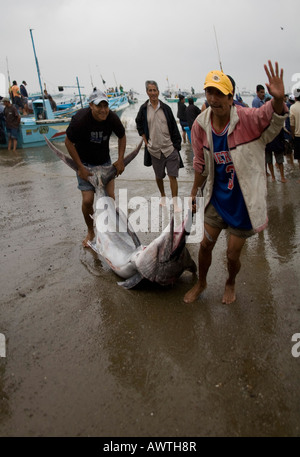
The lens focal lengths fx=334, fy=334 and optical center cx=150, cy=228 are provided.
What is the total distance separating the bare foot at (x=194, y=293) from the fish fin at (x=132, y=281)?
45cm

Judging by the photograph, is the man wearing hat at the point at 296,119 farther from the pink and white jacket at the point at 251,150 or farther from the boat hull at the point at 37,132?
the boat hull at the point at 37,132

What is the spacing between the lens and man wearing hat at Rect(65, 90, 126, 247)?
12.4 feet

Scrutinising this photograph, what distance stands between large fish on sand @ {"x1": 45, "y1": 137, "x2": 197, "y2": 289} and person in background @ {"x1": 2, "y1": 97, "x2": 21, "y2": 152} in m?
9.48

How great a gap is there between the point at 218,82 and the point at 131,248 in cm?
183

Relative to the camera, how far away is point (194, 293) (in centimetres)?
297

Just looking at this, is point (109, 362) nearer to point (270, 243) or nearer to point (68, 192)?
point (270, 243)

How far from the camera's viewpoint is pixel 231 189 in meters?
2.49

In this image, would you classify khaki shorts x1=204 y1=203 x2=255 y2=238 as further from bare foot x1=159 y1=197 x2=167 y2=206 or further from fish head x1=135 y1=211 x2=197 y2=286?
bare foot x1=159 y1=197 x2=167 y2=206

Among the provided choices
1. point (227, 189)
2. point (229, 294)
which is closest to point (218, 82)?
point (227, 189)

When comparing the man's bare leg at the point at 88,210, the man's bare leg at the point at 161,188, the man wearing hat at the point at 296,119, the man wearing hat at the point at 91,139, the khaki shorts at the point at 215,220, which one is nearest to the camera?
the khaki shorts at the point at 215,220

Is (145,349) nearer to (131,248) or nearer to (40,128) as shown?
(131,248)

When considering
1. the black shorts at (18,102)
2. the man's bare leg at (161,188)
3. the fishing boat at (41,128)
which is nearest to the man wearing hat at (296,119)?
the man's bare leg at (161,188)

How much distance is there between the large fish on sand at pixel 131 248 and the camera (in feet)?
9.45

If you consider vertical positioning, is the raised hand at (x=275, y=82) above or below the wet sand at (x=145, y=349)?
above
